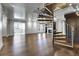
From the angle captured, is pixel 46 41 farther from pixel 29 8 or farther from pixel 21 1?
pixel 21 1

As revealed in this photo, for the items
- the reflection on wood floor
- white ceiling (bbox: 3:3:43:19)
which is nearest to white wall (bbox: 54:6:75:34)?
the reflection on wood floor

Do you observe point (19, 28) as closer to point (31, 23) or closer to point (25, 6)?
point (31, 23)

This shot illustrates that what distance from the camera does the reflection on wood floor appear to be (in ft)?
7.66

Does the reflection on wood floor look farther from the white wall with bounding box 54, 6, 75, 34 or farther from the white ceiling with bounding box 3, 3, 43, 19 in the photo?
the white ceiling with bounding box 3, 3, 43, 19

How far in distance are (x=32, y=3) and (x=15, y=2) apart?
362mm

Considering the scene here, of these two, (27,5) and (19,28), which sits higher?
(27,5)

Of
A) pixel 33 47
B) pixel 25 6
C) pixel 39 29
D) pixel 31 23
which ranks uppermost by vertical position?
pixel 25 6

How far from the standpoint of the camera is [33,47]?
2.41m

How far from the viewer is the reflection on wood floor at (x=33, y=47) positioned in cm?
234

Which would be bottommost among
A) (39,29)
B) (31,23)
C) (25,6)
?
(39,29)

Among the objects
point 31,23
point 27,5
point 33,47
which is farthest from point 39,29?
point 27,5

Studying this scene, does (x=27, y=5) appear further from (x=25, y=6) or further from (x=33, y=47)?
(x=33, y=47)

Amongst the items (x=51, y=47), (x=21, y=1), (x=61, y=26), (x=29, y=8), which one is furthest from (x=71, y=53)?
(x=21, y=1)

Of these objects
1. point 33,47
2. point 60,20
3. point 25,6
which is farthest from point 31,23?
point 60,20
